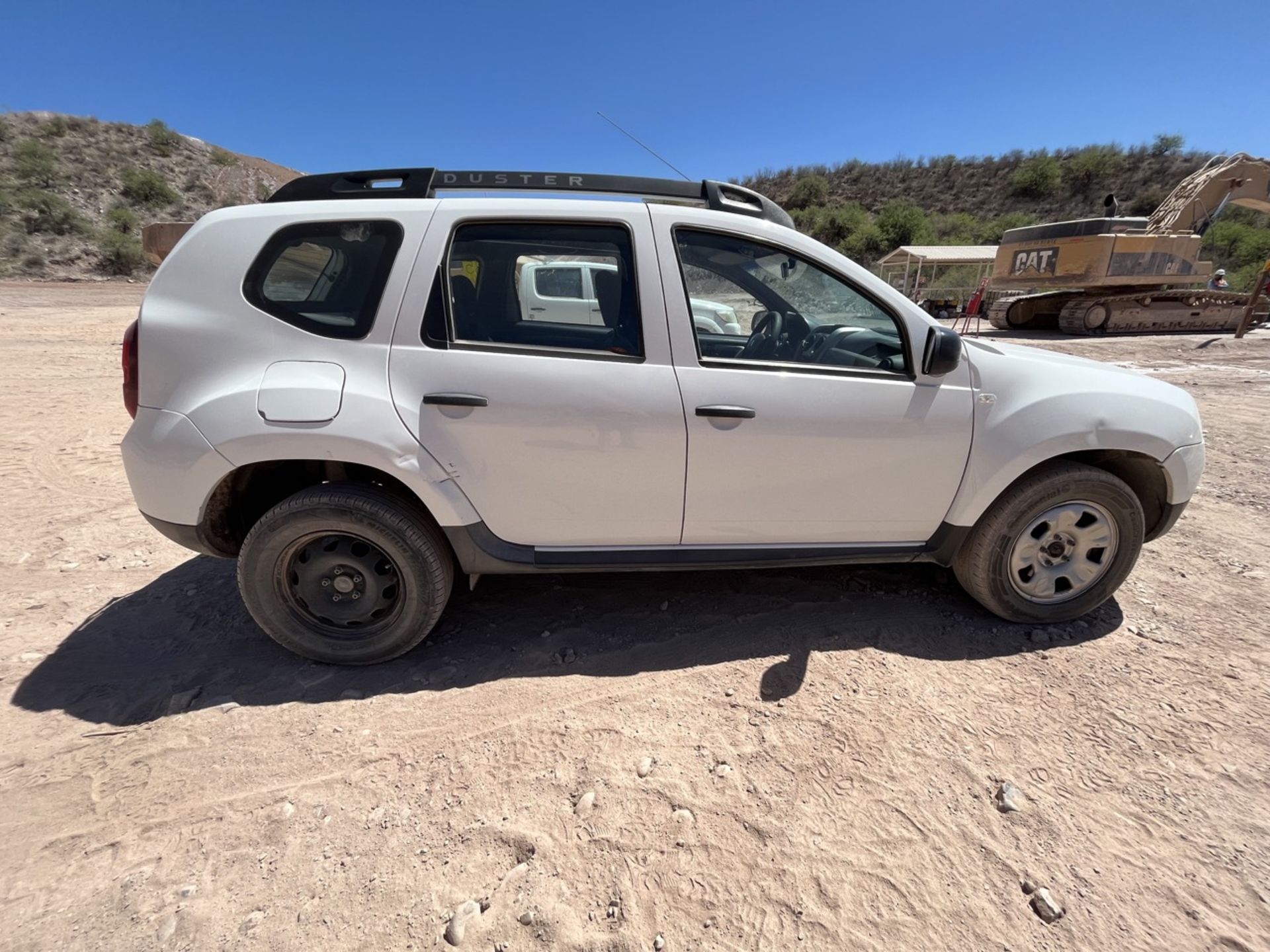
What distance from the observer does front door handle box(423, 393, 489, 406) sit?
7.86 feet

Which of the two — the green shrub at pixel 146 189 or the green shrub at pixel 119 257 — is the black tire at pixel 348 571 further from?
the green shrub at pixel 146 189

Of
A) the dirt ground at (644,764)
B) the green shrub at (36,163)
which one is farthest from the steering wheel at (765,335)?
the green shrub at (36,163)

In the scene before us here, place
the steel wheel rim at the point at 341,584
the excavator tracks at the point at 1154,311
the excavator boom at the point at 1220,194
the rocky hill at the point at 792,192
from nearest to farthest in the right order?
the steel wheel rim at the point at 341,584 → the excavator boom at the point at 1220,194 → the excavator tracks at the point at 1154,311 → the rocky hill at the point at 792,192

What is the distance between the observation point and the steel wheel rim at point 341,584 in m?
2.60

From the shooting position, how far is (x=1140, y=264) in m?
14.5

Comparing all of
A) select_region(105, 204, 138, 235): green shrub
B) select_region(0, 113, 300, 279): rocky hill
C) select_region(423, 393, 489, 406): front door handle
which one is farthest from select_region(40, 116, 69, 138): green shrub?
select_region(423, 393, 489, 406): front door handle

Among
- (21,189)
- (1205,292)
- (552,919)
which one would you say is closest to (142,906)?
(552,919)

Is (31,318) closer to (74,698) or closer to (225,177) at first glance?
(74,698)

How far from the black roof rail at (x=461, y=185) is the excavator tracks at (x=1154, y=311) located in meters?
17.4

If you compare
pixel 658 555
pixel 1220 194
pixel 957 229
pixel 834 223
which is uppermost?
pixel 834 223

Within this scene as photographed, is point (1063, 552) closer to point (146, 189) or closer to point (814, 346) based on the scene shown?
Result: point (814, 346)

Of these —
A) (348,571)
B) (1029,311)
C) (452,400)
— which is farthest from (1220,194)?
(348,571)

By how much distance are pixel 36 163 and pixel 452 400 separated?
45293 mm

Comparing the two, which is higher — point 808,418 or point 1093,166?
point 1093,166
